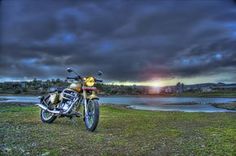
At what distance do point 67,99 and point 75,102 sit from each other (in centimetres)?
60

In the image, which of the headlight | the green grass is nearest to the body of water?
the headlight

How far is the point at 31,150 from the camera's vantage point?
7.88 meters

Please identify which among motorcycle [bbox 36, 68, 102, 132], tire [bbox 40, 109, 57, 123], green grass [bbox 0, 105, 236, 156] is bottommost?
green grass [bbox 0, 105, 236, 156]

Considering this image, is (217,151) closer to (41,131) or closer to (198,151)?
(198,151)

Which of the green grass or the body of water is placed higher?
the body of water

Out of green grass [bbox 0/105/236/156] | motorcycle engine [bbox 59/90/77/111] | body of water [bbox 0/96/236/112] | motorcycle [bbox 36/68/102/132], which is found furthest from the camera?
body of water [bbox 0/96/236/112]

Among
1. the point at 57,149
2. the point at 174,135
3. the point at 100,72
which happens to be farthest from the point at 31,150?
the point at 100,72

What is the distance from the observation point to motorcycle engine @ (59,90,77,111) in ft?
42.9

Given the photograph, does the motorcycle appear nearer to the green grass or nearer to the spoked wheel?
the spoked wheel

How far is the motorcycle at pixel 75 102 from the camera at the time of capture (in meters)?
11.7

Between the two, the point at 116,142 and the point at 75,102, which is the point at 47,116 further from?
the point at 116,142

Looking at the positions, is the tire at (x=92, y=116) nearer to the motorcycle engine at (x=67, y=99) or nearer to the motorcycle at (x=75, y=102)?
the motorcycle at (x=75, y=102)

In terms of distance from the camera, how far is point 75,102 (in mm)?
12867

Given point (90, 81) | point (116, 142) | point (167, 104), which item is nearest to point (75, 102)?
point (90, 81)
